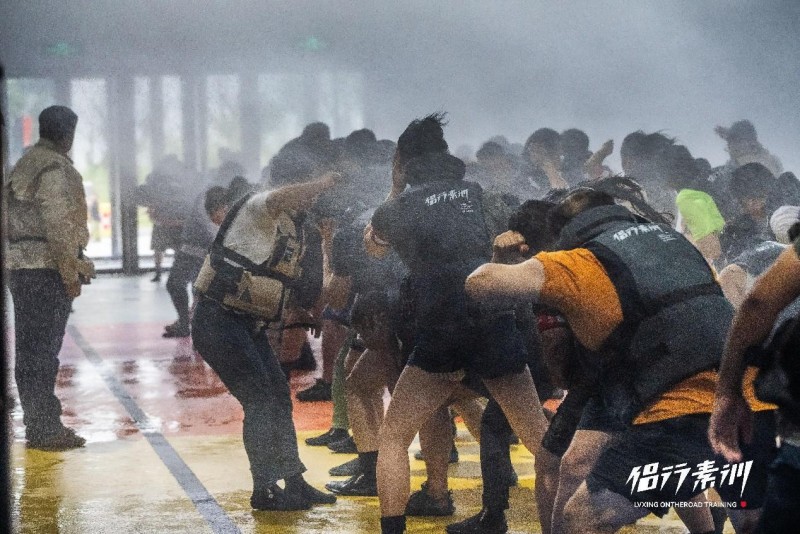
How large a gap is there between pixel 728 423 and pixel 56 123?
17.0 feet

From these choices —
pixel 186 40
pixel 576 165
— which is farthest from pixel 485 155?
pixel 186 40

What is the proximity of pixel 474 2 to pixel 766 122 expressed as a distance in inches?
161

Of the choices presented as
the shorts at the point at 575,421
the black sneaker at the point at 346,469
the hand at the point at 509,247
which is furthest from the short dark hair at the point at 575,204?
the black sneaker at the point at 346,469

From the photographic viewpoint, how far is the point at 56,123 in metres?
7.20

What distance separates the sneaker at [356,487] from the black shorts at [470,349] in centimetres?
147

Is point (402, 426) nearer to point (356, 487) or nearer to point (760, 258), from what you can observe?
point (356, 487)

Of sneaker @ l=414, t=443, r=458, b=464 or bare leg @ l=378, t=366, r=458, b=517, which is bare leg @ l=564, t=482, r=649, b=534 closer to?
bare leg @ l=378, t=366, r=458, b=517

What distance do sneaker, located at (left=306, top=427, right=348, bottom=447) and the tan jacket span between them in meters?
1.70

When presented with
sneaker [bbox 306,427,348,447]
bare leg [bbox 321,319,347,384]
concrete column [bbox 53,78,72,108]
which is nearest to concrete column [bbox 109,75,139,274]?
concrete column [bbox 53,78,72,108]

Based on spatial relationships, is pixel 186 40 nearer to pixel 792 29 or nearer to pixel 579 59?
pixel 579 59

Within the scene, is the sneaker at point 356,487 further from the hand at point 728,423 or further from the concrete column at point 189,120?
the concrete column at point 189,120

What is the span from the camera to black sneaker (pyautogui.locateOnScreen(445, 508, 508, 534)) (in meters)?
5.33

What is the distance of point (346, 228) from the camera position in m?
6.30

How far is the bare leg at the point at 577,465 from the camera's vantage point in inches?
151
